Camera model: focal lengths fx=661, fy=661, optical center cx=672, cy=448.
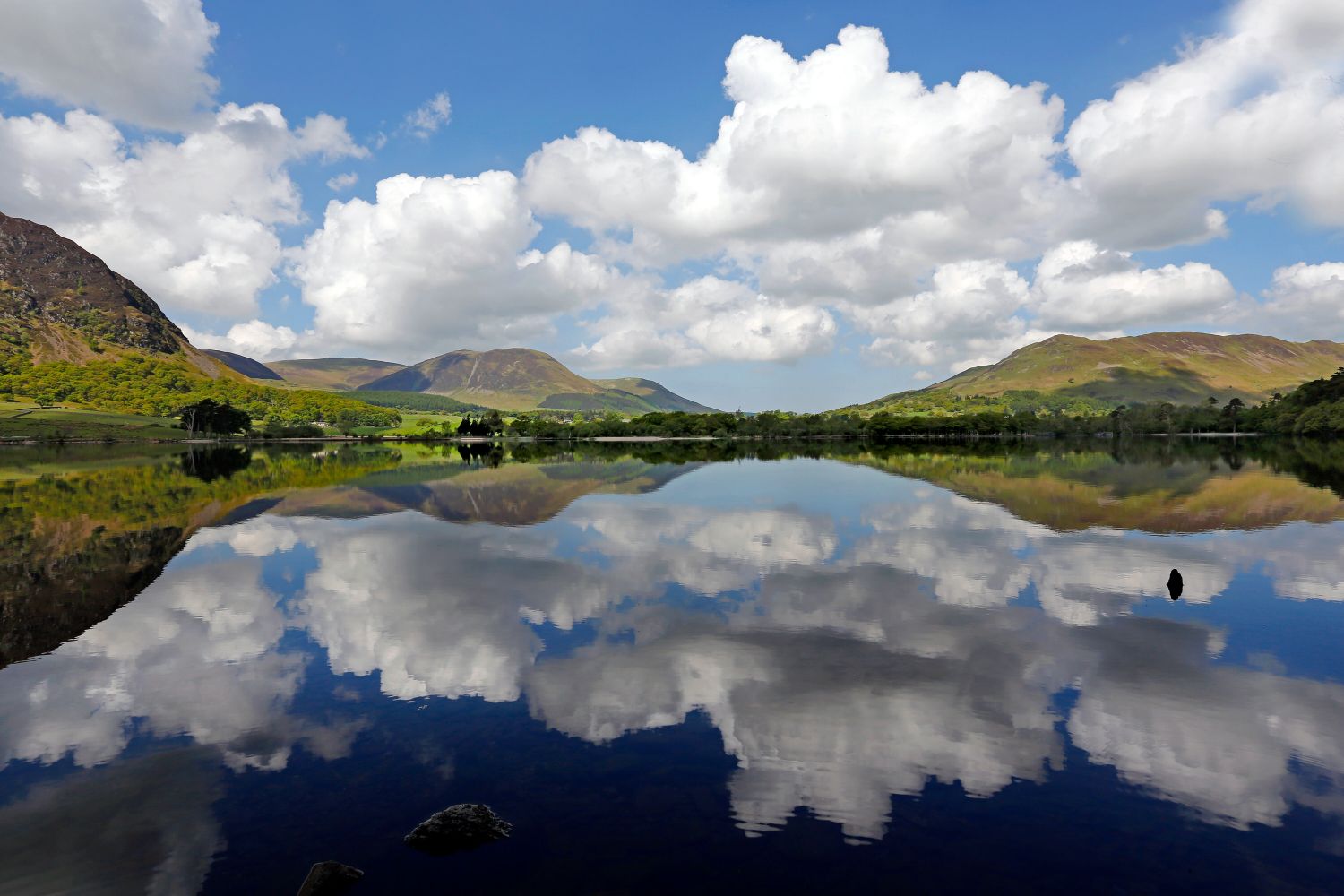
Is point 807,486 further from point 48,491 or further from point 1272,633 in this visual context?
point 48,491

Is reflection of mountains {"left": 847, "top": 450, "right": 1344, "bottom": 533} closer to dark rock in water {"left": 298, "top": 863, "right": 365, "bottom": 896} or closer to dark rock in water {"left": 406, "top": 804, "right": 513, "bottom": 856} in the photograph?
dark rock in water {"left": 406, "top": 804, "right": 513, "bottom": 856}

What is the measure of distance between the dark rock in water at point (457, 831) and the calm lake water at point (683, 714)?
0.35 m

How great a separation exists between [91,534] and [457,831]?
49.5m

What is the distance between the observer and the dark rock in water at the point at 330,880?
36.2 feet

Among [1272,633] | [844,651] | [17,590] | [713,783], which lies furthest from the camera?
[17,590]

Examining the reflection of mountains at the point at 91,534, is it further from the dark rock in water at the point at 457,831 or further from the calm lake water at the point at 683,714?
the dark rock in water at the point at 457,831

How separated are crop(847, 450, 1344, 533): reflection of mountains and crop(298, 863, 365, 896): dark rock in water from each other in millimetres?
49433

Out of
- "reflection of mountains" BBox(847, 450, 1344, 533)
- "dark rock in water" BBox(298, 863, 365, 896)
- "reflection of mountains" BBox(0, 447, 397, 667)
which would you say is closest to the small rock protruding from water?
"reflection of mountains" BBox(847, 450, 1344, 533)

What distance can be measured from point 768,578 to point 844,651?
35.8 ft

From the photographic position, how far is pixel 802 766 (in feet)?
50.2

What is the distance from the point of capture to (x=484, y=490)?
82938 millimetres

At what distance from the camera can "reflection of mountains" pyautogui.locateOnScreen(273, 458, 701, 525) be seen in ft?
204

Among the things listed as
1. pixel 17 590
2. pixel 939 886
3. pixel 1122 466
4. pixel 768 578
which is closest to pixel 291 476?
pixel 17 590

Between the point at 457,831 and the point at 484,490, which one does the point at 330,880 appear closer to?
the point at 457,831
